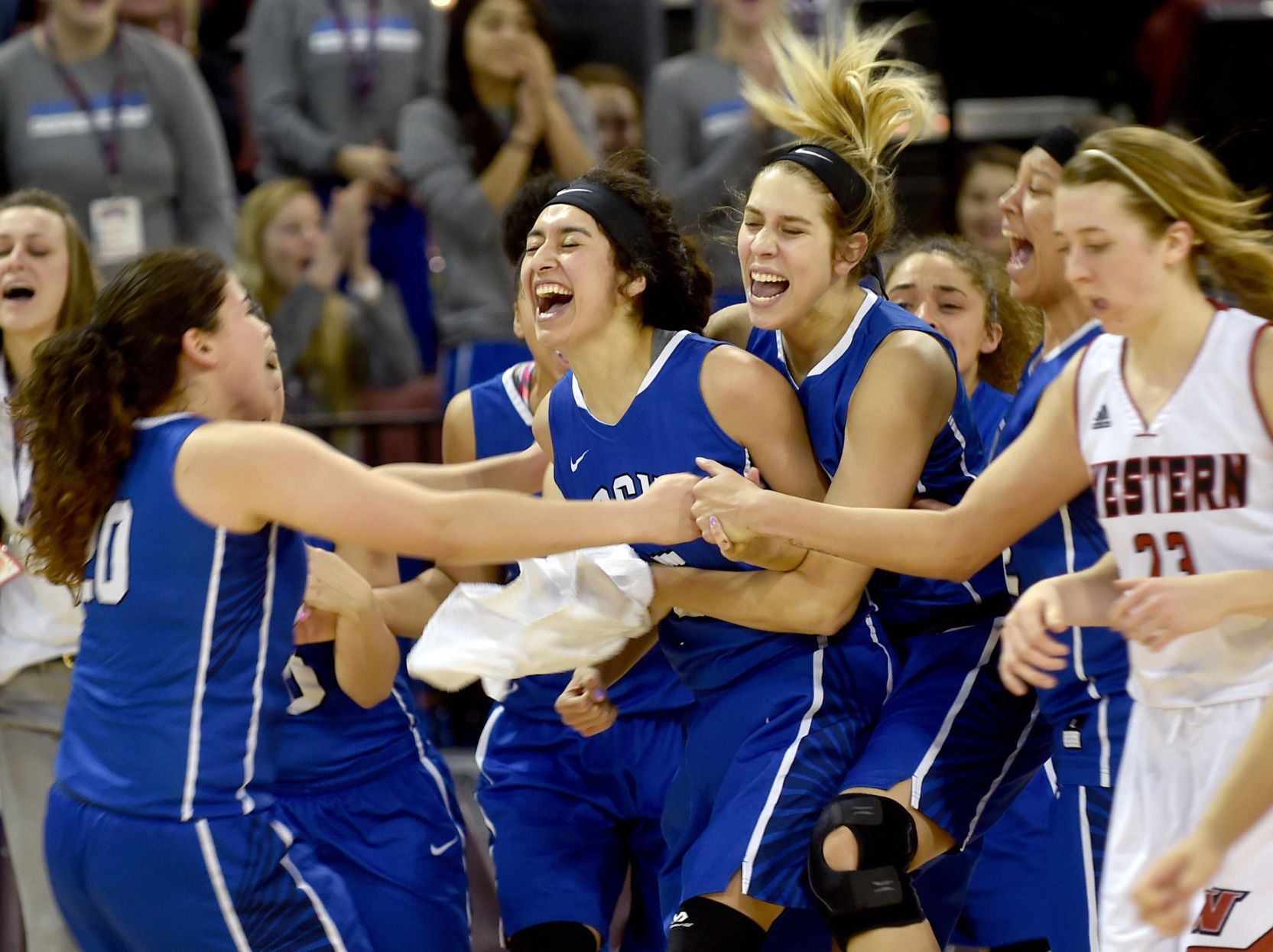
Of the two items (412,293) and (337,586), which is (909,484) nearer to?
(337,586)

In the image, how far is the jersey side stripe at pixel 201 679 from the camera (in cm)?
295

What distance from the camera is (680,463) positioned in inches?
138

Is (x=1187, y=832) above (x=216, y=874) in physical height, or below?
above

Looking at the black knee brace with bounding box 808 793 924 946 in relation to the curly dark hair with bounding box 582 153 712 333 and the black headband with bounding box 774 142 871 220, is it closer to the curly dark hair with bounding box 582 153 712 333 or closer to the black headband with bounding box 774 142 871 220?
the curly dark hair with bounding box 582 153 712 333

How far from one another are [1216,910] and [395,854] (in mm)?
1925

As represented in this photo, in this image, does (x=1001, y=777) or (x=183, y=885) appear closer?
(x=183, y=885)

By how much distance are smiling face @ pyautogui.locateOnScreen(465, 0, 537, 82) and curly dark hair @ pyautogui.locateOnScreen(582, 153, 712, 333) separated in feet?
8.77

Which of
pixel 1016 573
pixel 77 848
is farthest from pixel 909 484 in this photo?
pixel 77 848

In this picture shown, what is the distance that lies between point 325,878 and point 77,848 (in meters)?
0.45

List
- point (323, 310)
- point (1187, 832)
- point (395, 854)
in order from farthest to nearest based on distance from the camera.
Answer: point (323, 310)
point (395, 854)
point (1187, 832)

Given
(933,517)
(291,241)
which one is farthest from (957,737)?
(291,241)

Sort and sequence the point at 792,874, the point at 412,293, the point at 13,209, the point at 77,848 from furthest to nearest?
the point at 412,293 → the point at 13,209 → the point at 792,874 → the point at 77,848

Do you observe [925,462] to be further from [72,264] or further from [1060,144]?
[72,264]

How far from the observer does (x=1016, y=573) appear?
344 centimetres
